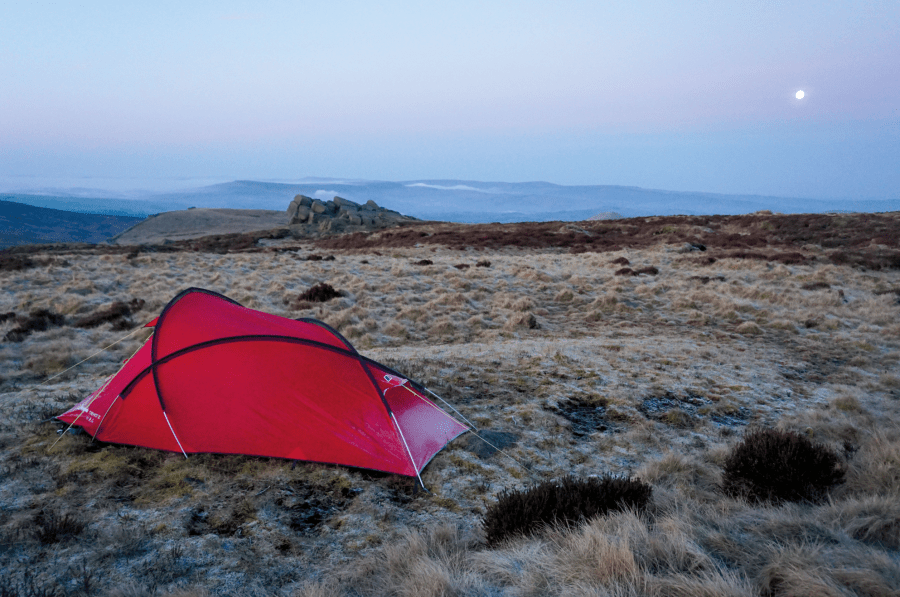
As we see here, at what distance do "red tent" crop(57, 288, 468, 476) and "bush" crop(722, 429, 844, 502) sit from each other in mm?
3139

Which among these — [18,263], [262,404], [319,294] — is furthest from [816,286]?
[18,263]

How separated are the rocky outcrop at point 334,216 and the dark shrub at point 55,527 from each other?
5909 cm

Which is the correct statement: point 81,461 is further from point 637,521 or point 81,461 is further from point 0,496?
point 637,521

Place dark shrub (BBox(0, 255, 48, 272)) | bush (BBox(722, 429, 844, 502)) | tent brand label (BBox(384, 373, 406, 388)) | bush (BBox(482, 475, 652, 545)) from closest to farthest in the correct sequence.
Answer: bush (BBox(482, 475, 652, 545)) < bush (BBox(722, 429, 844, 502)) < tent brand label (BBox(384, 373, 406, 388)) < dark shrub (BBox(0, 255, 48, 272))

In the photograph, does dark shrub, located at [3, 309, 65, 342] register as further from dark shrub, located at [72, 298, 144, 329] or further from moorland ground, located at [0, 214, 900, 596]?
dark shrub, located at [72, 298, 144, 329]

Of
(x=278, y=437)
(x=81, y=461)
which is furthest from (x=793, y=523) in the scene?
(x=81, y=461)

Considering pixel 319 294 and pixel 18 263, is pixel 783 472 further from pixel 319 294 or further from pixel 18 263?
pixel 18 263

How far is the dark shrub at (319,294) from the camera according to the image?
1473 cm

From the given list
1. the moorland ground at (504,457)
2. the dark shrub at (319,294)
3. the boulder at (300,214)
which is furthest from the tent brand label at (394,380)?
the boulder at (300,214)

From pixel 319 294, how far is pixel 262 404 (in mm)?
9655

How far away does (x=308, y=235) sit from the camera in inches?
2363

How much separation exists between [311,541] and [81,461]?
10.4 feet

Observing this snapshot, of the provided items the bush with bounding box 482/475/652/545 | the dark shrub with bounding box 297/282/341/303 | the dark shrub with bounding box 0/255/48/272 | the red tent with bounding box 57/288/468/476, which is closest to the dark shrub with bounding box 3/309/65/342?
the dark shrub with bounding box 297/282/341/303

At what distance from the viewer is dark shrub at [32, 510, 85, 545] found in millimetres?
3861
